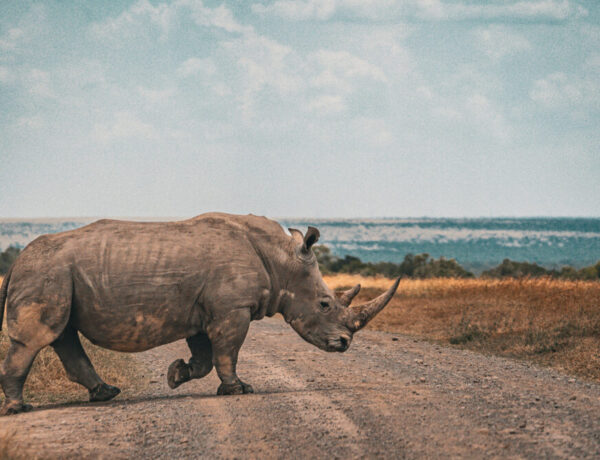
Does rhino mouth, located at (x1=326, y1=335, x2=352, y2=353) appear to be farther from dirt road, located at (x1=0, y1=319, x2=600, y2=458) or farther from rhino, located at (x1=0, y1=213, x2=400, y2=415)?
dirt road, located at (x1=0, y1=319, x2=600, y2=458)

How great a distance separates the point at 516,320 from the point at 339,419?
30.7ft

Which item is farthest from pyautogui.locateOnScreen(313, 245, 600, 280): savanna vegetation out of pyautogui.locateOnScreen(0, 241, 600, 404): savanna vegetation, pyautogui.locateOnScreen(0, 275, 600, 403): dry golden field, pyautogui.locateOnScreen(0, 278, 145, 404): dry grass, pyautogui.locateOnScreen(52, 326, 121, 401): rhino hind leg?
pyautogui.locateOnScreen(52, 326, 121, 401): rhino hind leg

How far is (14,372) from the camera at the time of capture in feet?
27.3

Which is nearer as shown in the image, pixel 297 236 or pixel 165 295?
pixel 165 295

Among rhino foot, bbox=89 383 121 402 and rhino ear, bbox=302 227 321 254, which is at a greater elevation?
rhino ear, bbox=302 227 321 254

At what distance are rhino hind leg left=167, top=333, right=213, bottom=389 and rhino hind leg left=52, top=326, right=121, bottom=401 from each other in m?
0.71

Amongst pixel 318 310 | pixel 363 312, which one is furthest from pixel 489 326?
pixel 318 310

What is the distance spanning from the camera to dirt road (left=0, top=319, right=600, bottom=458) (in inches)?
268

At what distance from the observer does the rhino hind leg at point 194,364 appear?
30.7 ft

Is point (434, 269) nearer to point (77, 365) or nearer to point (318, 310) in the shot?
point (318, 310)

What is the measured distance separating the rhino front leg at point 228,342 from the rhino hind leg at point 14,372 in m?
1.89

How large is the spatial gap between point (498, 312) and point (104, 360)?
879 cm

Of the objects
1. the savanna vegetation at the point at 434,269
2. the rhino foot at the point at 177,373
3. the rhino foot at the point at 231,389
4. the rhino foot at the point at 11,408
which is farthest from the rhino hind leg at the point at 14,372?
the savanna vegetation at the point at 434,269

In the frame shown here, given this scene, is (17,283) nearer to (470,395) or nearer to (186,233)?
(186,233)
